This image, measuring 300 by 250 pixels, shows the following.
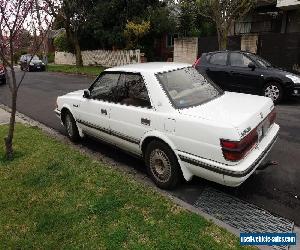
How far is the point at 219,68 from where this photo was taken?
10844 mm

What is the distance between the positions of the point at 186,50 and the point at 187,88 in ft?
53.1

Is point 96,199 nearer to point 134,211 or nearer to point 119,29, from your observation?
point 134,211

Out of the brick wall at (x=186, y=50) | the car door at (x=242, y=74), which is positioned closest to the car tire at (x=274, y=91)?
the car door at (x=242, y=74)

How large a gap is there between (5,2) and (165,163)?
365 cm

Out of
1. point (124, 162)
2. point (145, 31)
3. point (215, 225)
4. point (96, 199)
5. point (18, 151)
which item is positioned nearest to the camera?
point (215, 225)

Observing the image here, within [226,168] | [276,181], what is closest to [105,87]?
[226,168]

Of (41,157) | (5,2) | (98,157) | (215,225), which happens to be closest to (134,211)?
(215,225)

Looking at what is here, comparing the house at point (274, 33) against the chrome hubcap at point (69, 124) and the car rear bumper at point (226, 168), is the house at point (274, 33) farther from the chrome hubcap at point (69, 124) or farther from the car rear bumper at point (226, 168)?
the car rear bumper at point (226, 168)

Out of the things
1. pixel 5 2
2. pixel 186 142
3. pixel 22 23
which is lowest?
pixel 186 142

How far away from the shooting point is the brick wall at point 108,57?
2368 centimetres

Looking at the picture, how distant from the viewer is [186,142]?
4254 mm

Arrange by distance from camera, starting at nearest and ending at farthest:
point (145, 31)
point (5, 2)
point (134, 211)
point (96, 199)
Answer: point (134, 211) < point (96, 199) < point (5, 2) < point (145, 31)

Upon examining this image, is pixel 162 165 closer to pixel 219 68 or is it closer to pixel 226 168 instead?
pixel 226 168

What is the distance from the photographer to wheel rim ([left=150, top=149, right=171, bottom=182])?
4695mm
